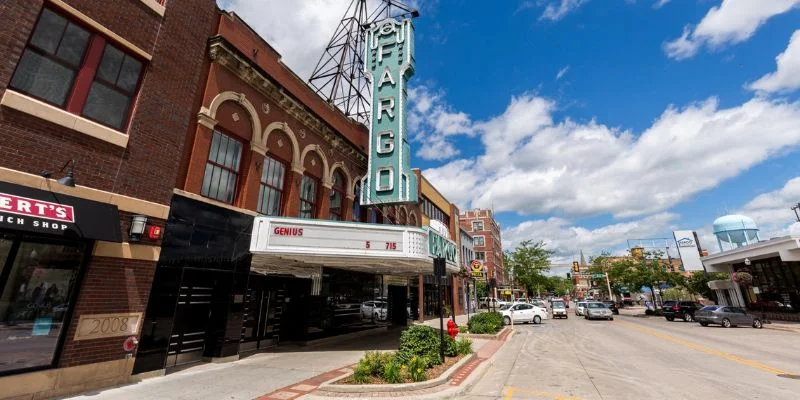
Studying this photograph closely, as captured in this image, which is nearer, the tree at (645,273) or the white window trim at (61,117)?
the white window trim at (61,117)

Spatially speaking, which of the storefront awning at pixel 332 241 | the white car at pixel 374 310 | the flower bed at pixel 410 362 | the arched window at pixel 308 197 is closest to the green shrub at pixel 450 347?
the flower bed at pixel 410 362

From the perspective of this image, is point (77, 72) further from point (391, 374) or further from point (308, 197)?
point (391, 374)

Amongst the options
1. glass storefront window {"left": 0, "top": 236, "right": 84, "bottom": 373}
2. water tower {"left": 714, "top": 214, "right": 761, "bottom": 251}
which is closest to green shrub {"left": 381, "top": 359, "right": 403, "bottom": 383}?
glass storefront window {"left": 0, "top": 236, "right": 84, "bottom": 373}

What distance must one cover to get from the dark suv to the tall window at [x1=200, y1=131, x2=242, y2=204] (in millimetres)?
39762

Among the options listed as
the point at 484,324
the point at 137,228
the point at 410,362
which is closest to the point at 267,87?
the point at 137,228

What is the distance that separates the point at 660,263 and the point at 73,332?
5556cm

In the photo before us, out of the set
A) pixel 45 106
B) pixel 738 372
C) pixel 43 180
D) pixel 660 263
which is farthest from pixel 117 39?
pixel 660 263

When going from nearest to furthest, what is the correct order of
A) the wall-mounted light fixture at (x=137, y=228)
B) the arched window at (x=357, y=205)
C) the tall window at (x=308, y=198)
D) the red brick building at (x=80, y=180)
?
the red brick building at (x=80, y=180), the wall-mounted light fixture at (x=137, y=228), the tall window at (x=308, y=198), the arched window at (x=357, y=205)

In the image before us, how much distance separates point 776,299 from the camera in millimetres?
33031

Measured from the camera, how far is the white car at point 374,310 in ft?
64.8

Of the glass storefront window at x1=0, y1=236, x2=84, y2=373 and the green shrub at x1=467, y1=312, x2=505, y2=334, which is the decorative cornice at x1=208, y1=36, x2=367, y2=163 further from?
the green shrub at x1=467, y1=312, x2=505, y2=334

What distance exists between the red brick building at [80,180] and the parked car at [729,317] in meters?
34.5

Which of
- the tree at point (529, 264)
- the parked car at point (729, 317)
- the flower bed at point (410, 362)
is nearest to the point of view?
the flower bed at point (410, 362)

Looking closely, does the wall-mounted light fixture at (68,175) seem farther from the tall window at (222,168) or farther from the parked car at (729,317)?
the parked car at (729,317)
